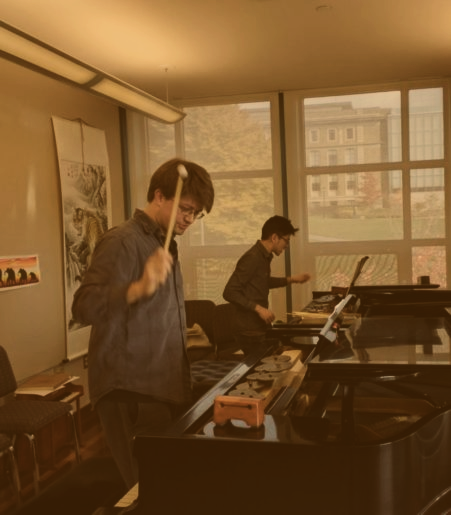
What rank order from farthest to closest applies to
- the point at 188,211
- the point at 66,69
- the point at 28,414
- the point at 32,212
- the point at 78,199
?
the point at 78,199 < the point at 32,212 < the point at 28,414 < the point at 66,69 < the point at 188,211

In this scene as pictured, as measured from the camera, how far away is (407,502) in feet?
3.98

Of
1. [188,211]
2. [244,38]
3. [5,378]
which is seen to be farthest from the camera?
[244,38]

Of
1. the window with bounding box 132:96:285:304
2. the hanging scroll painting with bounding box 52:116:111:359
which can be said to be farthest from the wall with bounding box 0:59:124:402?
the window with bounding box 132:96:285:304

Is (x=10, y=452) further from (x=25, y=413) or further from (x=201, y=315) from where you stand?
(x=201, y=315)

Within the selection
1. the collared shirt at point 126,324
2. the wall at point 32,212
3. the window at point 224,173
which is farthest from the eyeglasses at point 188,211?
the window at point 224,173

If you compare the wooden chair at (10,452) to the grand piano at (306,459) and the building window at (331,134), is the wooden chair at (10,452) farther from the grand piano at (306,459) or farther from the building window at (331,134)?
the building window at (331,134)

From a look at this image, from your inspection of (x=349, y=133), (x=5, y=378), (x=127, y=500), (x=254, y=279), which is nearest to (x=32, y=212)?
(x=5, y=378)

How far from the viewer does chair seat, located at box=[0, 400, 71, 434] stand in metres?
3.24

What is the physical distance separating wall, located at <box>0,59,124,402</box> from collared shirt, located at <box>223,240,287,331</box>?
1.40m

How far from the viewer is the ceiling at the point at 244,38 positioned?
3.47 meters

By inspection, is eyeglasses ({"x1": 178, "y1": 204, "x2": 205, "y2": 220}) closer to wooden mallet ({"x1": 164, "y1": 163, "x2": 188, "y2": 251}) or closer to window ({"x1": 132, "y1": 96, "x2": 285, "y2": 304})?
wooden mallet ({"x1": 164, "y1": 163, "x2": 188, "y2": 251})

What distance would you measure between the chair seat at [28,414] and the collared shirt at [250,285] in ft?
4.04

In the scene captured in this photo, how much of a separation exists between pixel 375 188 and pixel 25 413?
382 cm

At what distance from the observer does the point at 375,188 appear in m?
5.79
